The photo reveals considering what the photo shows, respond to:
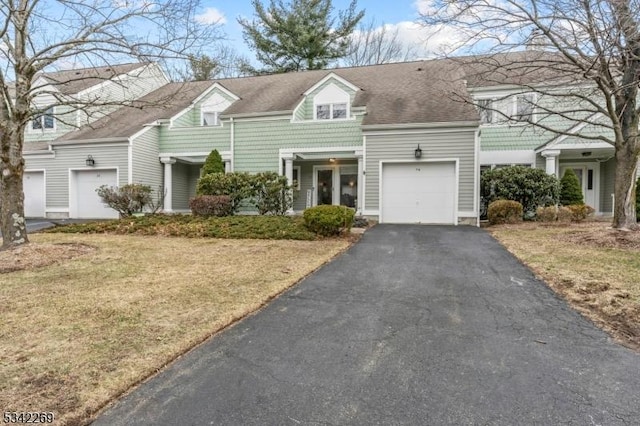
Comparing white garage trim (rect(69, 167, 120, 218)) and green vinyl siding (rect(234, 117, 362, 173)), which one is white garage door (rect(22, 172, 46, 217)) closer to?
white garage trim (rect(69, 167, 120, 218))

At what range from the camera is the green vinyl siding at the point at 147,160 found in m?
15.7

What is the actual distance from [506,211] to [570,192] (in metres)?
3.98

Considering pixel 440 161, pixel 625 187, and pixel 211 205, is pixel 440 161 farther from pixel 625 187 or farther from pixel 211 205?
pixel 211 205

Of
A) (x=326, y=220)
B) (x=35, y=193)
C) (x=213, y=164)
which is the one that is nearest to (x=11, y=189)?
(x=326, y=220)

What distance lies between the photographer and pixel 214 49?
820 centimetres

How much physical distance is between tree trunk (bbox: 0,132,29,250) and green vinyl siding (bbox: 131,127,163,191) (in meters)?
7.64

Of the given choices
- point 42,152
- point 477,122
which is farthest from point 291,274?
point 42,152

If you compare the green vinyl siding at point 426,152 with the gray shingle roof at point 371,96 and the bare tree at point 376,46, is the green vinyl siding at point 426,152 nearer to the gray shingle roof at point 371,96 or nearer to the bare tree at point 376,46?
the gray shingle roof at point 371,96

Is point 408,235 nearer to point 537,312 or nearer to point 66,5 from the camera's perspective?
→ point 537,312

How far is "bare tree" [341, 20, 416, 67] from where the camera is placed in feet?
90.4

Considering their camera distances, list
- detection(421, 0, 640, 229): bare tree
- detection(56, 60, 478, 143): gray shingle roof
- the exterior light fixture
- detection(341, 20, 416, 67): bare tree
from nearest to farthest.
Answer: detection(421, 0, 640, 229): bare tree, the exterior light fixture, detection(56, 60, 478, 143): gray shingle roof, detection(341, 20, 416, 67): bare tree

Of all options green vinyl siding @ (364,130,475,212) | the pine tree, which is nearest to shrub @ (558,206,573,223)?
green vinyl siding @ (364,130,475,212)

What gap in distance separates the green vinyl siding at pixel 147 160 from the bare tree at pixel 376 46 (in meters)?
16.4

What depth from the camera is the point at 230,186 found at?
1371cm
